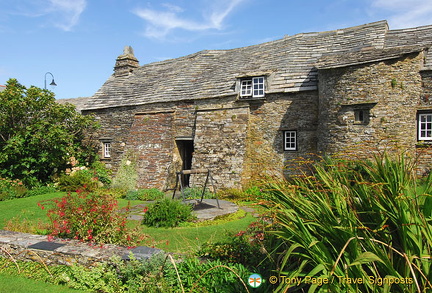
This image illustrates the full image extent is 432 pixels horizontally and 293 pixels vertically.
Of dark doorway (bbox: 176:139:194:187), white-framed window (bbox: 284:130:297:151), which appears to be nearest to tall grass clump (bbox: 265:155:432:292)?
white-framed window (bbox: 284:130:297:151)

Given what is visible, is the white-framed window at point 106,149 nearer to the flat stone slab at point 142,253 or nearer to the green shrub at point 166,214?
the green shrub at point 166,214

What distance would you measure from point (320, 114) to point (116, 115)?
13.2 metres

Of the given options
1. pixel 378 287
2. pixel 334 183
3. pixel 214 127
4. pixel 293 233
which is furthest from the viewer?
pixel 214 127

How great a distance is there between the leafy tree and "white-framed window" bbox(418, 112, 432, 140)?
17.8 meters

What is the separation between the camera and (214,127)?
52.4ft

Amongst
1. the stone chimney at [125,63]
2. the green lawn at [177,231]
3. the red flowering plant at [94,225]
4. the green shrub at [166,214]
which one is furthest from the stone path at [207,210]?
the stone chimney at [125,63]

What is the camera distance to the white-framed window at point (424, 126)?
1242cm

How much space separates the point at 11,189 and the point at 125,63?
1292 centimetres

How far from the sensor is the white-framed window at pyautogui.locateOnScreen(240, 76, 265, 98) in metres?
15.9

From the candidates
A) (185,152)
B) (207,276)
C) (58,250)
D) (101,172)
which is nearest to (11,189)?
(101,172)

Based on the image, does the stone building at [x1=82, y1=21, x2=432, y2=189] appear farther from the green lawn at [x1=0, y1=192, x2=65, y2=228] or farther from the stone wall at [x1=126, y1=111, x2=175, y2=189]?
the green lawn at [x1=0, y1=192, x2=65, y2=228]

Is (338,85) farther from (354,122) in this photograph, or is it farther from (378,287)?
(378,287)

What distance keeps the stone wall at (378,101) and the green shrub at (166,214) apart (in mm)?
6770

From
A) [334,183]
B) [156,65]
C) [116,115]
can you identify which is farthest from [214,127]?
[334,183]
